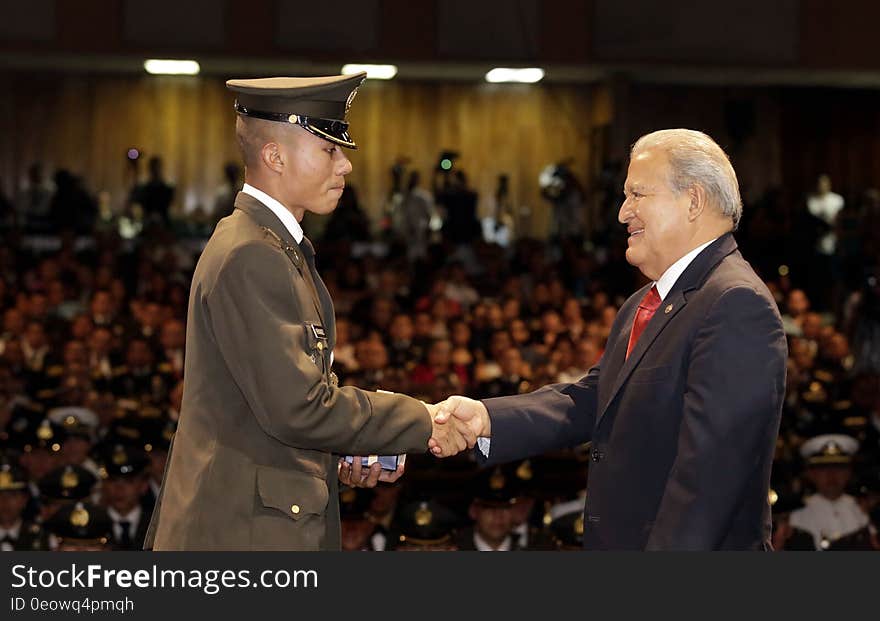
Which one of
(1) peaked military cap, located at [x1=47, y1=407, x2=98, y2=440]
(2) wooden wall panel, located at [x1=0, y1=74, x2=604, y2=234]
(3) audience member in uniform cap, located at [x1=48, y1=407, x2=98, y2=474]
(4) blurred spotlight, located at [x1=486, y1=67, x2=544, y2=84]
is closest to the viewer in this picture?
(3) audience member in uniform cap, located at [x1=48, y1=407, x2=98, y2=474]

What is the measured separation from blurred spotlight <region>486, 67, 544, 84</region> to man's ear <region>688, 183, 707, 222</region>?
40.4 feet

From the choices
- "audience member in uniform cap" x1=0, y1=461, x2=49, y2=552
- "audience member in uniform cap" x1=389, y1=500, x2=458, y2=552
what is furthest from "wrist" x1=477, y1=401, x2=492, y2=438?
"audience member in uniform cap" x1=0, y1=461, x2=49, y2=552

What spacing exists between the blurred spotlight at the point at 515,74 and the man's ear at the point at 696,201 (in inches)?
485

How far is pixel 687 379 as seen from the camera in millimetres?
2953

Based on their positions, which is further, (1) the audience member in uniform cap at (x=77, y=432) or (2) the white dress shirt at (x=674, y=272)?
(1) the audience member in uniform cap at (x=77, y=432)

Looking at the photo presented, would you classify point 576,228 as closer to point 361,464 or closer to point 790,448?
point 790,448

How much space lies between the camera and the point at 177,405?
9297mm

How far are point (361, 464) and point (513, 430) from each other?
48 cm

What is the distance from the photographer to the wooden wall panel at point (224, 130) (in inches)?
764

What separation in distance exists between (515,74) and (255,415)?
14357mm

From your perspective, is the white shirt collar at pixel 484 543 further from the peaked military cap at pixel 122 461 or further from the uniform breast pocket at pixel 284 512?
the uniform breast pocket at pixel 284 512

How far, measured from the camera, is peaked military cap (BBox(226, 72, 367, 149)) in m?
3.04

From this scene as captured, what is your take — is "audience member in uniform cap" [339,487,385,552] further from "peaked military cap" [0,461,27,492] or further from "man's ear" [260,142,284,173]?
"man's ear" [260,142,284,173]

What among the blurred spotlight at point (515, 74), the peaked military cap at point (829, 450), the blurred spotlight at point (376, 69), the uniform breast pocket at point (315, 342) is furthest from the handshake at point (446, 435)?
the blurred spotlight at point (515, 74)
